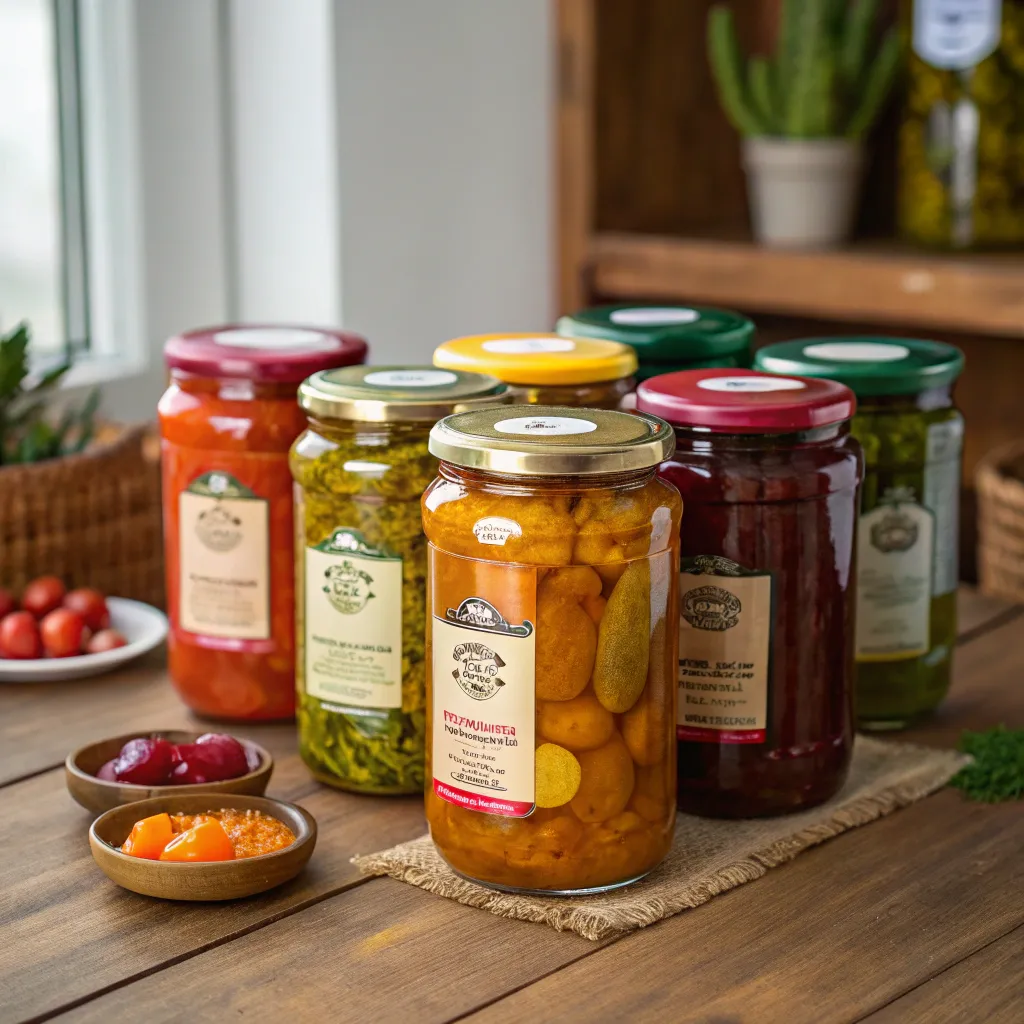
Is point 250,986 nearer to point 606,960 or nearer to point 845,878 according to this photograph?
point 606,960

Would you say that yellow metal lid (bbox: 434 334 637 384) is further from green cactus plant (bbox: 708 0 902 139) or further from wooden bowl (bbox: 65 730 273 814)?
green cactus plant (bbox: 708 0 902 139)

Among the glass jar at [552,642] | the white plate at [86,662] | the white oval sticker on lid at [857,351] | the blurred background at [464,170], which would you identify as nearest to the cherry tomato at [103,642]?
the white plate at [86,662]

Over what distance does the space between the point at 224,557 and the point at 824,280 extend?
114 cm

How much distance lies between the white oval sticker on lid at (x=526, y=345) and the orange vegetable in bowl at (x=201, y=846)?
0.36 m

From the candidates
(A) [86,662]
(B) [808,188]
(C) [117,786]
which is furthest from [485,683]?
(B) [808,188]

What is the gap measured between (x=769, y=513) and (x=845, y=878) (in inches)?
8.1

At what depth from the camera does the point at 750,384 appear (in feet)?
2.93

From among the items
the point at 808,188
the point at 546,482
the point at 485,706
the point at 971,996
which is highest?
the point at 808,188

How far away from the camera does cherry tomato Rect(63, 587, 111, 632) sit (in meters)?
1.22

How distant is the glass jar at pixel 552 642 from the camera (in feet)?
2.43

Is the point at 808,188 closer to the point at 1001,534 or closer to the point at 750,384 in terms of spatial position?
the point at 1001,534

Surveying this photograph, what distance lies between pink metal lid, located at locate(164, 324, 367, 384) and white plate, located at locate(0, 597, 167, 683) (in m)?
0.27

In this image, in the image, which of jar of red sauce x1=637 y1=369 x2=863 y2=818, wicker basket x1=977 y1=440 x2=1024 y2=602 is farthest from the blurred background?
jar of red sauce x1=637 y1=369 x2=863 y2=818

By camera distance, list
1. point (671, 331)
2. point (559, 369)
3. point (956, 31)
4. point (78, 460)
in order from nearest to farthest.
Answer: point (559, 369) < point (671, 331) < point (78, 460) < point (956, 31)
